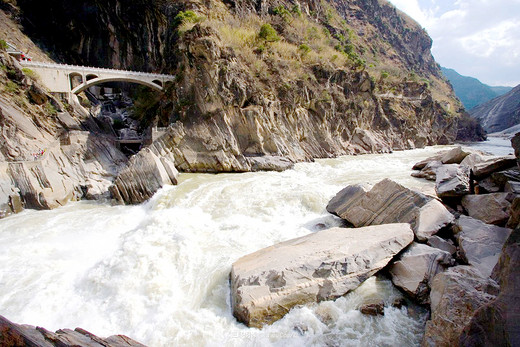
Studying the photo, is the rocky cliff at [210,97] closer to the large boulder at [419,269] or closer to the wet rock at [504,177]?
the wet rock at [504,177]

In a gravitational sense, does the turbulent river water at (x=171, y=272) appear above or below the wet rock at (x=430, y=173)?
below

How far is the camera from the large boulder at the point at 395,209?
7.58 metres

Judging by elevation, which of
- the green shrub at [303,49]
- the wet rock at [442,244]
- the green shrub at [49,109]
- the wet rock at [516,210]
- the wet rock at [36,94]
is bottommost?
the wet rock at [442,244]

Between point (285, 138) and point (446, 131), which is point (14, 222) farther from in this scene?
point (446, 131)

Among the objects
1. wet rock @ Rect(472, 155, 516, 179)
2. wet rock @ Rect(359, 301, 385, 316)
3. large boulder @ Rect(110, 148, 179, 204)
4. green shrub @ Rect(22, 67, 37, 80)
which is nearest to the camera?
wet rock @ Rect(359, 301, 385, 316)

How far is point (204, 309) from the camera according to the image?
5.98 m

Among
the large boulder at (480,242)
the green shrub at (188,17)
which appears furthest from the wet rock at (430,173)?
the green shrub at (188,17)

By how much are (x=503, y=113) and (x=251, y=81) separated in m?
85.5

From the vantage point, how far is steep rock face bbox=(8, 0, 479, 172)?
64.7ft

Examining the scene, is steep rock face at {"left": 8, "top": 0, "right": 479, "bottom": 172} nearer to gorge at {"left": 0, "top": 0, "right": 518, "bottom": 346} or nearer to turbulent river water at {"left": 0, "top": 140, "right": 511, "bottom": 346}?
gorge at {"left": 0, "top": 0, "right": 518, "bottom": 346}

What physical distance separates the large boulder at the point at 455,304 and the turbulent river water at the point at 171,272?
0.74 meters

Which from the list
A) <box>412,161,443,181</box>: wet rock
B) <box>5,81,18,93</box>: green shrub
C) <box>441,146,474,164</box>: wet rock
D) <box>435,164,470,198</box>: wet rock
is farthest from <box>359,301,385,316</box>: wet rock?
<box>5,81,18,93</box>: green shrub

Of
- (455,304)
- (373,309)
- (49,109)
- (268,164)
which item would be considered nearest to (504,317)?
(455,304)

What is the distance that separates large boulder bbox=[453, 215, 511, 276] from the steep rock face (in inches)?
543
